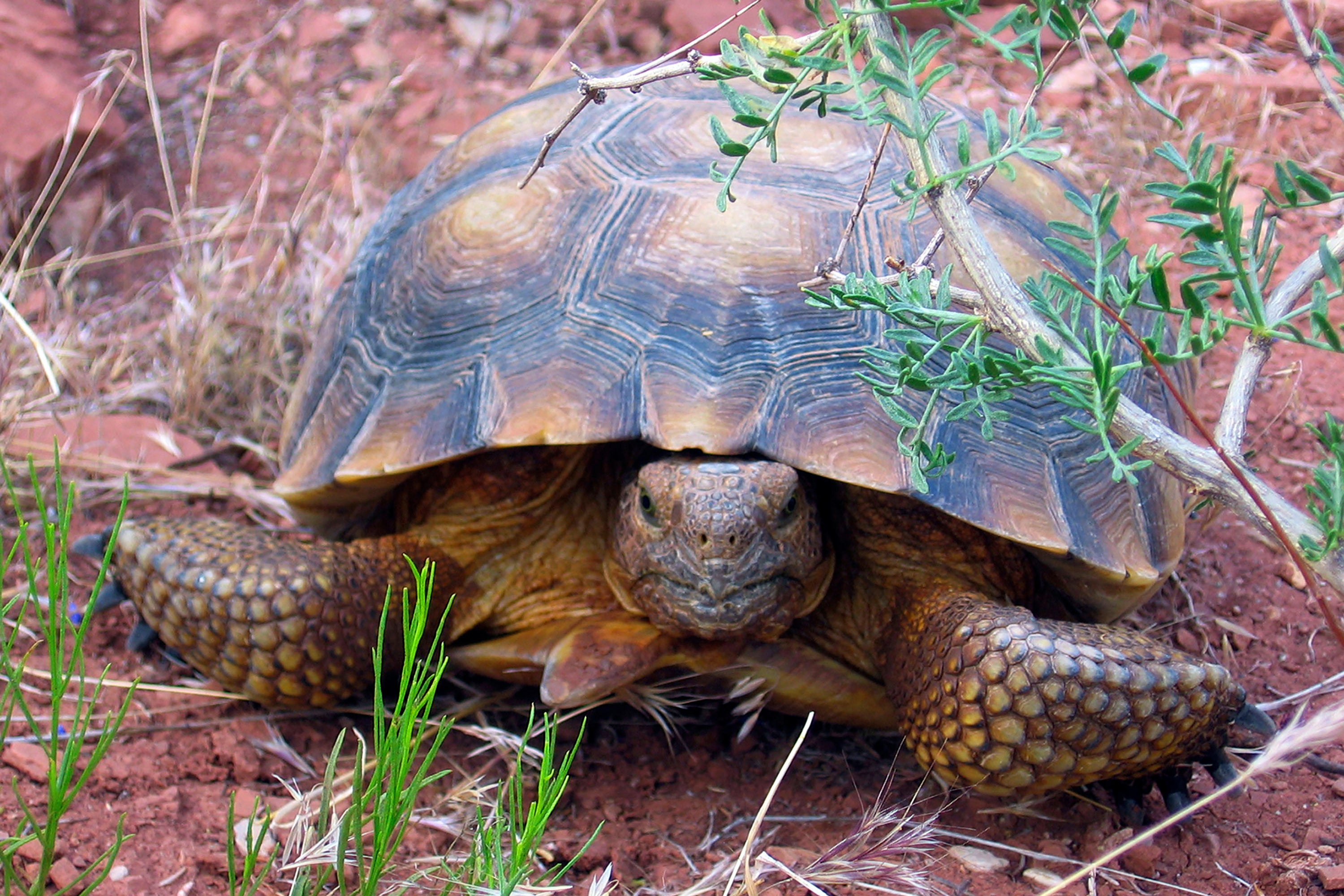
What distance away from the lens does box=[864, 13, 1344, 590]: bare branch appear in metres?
1.51

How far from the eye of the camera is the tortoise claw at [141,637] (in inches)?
101

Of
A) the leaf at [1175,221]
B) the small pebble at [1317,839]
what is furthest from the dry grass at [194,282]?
the small pebble at [1317,839]

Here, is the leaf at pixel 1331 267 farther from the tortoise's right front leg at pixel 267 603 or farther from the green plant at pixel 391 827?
the tortoise's right front leg at pixel 267 603

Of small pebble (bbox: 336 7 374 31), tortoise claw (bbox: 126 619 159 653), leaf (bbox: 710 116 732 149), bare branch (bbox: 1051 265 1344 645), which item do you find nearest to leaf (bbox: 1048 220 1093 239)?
bare branch (bbox: 1051 265 1344 645)

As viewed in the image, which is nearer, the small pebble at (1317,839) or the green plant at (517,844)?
the green plant at (517,844)

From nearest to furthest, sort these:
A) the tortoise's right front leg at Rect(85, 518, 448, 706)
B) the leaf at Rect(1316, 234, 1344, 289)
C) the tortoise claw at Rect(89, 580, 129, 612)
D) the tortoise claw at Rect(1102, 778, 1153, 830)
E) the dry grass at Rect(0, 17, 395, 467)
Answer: the leaf at Rect(1316, 234, 1344, 289), the tortoise claw at Rect(1102, 778, 1153, 830), the tortoise's right front leg at Rect(85, 518, 448, 706), the tortoise claw at Rect(89, 580, 129, 612), the dry grass at Rect(0, 17, 395, 467)

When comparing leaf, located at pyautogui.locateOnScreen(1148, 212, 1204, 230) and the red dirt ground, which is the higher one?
leaf, located at pyautogui.locateOnScreen(1148, 212, 1204, 230)

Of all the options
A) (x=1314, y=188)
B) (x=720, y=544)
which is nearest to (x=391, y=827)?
(x=720, y=544)

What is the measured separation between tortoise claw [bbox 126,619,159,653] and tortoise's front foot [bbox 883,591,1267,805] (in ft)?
5.52

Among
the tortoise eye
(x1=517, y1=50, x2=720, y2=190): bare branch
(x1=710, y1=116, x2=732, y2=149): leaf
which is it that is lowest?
the tortoise eye

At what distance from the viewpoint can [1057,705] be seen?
1917 mm

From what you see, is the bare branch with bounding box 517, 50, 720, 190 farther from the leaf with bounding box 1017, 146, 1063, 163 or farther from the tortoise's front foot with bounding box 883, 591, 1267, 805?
the tortoise's front foot with bounding box 883, 591, 1267, 805

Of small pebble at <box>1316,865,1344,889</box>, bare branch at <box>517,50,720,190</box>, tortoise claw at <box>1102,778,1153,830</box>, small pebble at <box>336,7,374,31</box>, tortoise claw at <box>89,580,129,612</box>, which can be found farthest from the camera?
small pebble at <box>336,7,374,31</box>

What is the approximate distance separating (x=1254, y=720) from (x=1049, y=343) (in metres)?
1.05
